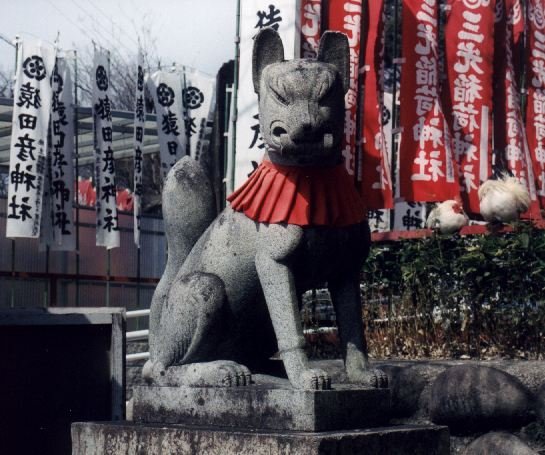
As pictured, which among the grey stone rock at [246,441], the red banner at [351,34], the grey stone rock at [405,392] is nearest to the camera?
the grey stone rock at [246,441]

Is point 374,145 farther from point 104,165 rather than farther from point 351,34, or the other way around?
point 104,165

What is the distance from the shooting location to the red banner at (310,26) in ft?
37.8

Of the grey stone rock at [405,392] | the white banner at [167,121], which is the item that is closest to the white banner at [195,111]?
the white banner at [167,121]

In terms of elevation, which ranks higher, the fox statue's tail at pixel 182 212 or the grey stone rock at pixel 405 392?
the fox statue's tail at pixel 182 212

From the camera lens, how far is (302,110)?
5332 millimetres

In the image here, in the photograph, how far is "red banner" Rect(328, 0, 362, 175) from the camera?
1175 cm

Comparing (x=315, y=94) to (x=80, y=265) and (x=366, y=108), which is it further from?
(x=80, y=265)

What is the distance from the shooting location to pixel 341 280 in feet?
18.5

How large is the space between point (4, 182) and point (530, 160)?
18.1m

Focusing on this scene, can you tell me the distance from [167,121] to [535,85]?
6.19m

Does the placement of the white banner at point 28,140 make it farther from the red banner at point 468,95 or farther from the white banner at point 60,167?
the red banner at point 468,95

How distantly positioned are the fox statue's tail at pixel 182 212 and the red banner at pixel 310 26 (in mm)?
5658

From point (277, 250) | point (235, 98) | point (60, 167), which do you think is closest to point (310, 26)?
point (235, 98)

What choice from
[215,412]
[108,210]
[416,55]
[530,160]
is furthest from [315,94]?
[108,210]
